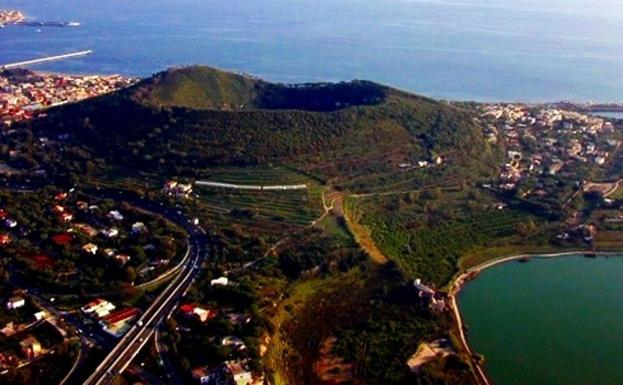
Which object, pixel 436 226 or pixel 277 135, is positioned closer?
pixel 436 226

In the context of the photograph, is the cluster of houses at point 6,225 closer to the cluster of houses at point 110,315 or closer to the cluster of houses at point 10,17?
the cluster of houses at point 110,315

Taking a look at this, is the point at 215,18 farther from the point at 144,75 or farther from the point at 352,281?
the point at 352,281

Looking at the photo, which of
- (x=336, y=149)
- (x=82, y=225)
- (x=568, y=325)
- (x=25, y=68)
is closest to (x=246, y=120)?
(x=336, y=149)

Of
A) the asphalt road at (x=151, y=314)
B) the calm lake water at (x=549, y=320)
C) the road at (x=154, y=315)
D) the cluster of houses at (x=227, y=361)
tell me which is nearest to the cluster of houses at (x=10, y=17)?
the asphalt road at (x=151, y=314)

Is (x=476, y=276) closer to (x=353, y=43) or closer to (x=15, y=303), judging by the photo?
(x=15, y=303)

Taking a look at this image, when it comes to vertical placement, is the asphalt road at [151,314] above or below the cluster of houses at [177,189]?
below

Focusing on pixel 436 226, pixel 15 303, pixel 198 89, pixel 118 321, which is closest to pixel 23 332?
pixel 15 303
